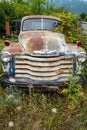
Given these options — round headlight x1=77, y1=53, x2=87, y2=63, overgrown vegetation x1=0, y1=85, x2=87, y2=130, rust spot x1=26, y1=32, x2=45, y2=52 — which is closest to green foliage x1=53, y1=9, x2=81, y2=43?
rust spot x1=26, y1=32, x2=45, y2=52

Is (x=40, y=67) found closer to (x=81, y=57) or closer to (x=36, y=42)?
(x=36, y=42)

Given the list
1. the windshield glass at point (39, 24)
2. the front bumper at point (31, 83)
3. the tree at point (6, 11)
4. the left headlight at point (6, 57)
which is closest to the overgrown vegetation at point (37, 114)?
the front bumper at point (31, 83)

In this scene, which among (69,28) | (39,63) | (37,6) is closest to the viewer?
(39,63)

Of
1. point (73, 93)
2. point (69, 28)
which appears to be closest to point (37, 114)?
point (73, 93)

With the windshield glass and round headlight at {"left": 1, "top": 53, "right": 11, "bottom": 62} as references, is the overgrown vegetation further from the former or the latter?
the windshield glass

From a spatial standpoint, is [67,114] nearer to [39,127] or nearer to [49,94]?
[39,127]

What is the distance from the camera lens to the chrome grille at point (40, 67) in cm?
718

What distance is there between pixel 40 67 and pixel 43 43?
0.64m

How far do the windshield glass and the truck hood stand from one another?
959 millimetres

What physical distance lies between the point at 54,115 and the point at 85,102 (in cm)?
Result: 100

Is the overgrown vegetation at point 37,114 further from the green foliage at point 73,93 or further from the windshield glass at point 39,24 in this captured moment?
the windshield glass at point 39,24

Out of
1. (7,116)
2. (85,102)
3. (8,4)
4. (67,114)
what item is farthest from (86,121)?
(8,4)

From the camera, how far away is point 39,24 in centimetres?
934

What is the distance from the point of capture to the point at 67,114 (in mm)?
6156
